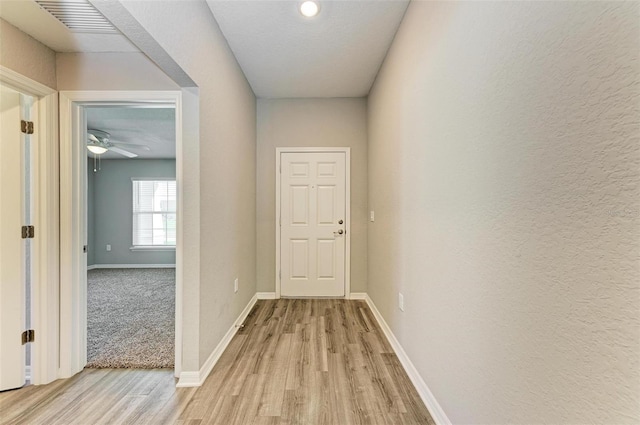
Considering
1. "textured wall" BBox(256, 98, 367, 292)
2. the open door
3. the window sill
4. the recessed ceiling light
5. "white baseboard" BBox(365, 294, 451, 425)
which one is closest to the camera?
"white baseboard" BBox(365, 294, 451, 425)

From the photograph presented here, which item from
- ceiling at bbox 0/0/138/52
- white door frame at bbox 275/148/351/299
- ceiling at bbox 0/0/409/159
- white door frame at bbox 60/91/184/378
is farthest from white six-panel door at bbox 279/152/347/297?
ceiling at bbox 0/0/138/52

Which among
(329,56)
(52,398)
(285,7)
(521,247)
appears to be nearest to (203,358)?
(52,398)

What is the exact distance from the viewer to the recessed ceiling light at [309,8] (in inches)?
70.9

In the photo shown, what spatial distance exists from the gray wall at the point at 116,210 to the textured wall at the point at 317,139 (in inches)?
140

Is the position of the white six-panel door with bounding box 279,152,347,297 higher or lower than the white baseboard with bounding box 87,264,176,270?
higher

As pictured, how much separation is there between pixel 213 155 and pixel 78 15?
1.08 metres

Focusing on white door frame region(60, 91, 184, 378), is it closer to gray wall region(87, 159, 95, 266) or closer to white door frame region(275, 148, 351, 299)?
white door frame region(275, 148, 351, 299)

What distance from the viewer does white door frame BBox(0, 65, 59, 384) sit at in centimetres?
175

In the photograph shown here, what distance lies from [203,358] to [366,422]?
3.80 ft

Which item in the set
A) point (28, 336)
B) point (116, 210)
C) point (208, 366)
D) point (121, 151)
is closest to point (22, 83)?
point (28, 336)

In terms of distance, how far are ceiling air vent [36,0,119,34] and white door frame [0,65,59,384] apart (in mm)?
482

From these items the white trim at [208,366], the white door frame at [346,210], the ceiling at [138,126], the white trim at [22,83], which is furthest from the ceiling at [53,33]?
the white trim at [208,366]

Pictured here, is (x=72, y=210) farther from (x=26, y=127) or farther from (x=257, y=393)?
(x=257, y=393)

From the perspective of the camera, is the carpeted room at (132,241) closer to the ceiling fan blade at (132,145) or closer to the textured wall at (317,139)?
the ceiling fan blade at (132,145)
